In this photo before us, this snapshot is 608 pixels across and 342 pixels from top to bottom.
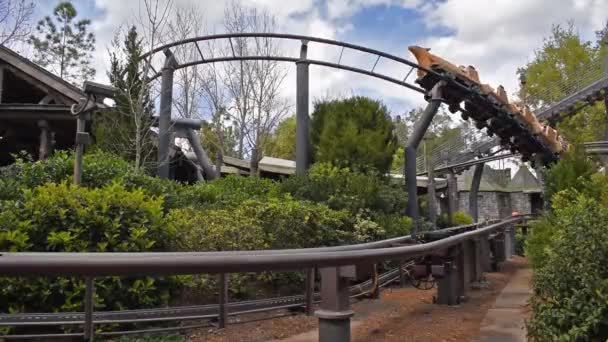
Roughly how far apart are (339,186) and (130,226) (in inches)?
221

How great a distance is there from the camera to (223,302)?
4.31 m

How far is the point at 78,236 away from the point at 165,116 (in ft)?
30.2

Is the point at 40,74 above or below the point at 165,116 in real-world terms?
above

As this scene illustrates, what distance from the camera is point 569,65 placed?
29797mm

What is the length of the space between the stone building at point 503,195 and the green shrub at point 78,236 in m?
32.6

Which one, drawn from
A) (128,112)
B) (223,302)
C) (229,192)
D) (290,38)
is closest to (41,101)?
(128,112)

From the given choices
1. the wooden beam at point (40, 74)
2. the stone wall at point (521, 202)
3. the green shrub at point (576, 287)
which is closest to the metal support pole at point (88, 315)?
the green shrub at point (576, 287)

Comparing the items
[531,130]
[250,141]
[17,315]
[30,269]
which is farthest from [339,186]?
[250,141]

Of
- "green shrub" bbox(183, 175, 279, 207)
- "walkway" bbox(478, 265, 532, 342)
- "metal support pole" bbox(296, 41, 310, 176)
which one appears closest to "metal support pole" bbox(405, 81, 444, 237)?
"metal support pole" bbox(296, 41, 310, 176)

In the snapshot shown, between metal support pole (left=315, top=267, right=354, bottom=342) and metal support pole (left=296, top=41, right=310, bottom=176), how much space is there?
401 inches

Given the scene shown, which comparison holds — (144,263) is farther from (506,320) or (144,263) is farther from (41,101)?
(41,101)

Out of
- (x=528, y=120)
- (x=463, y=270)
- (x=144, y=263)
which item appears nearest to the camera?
(x=144, y=263)

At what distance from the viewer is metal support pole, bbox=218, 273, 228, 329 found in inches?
166

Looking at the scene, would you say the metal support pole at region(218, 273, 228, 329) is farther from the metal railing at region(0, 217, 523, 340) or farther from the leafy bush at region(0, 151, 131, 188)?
the leafy bush at region(0, 151, 131, 188)
